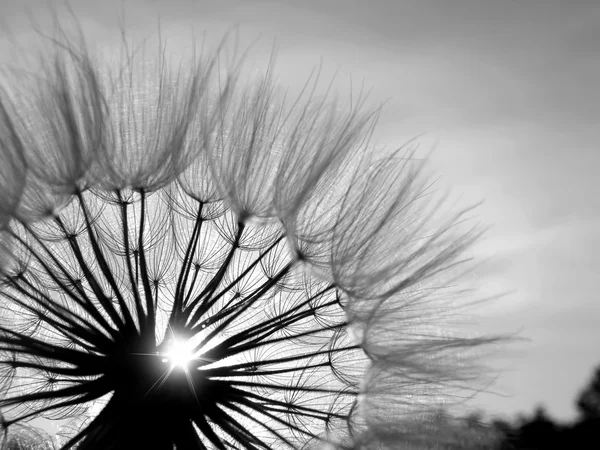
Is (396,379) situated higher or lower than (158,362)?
lower

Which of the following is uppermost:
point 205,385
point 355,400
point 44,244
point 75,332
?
point 44,244

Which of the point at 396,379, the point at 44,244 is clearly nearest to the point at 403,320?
the point at 396,379

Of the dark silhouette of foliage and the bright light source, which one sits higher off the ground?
the bright light source

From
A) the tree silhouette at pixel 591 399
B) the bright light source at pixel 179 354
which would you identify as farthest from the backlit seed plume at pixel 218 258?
the tree silhouette at pixel 591 399

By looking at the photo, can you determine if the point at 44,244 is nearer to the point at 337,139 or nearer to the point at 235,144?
the point at 235,144

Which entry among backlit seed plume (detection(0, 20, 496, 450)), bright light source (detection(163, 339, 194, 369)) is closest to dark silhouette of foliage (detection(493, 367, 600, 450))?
backlit seed plume (detection(0, 20, 496, 450))

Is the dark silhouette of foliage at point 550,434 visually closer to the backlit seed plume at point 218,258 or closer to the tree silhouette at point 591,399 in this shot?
the backlit seed plume at point 218,258

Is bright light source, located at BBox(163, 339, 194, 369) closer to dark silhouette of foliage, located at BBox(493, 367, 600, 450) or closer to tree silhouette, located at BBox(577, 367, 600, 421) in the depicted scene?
dark silhouette of foliage, located at BBox(493, 367, 600, 450)
